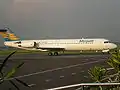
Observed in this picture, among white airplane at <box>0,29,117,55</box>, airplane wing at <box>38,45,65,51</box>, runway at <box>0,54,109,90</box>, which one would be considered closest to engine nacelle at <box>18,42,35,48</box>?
white airplane at <box>0,29,117,55</box>

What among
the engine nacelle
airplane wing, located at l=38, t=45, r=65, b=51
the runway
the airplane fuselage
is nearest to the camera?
the runway

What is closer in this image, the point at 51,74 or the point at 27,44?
the point at 51,74

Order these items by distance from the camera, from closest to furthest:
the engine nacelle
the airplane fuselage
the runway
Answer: the runway → the airplane fuselage → the engine nacelle

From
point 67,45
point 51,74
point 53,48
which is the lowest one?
point 53,48

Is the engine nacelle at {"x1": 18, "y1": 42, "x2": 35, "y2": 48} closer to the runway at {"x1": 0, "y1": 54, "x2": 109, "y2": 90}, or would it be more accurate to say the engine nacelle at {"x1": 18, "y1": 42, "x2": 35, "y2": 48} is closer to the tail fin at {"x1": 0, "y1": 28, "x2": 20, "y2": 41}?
the tail fin at {"x1": 0, "y1": 28, "x2": 20, "y2": 41}

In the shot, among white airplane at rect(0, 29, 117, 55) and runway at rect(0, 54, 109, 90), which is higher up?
runway at rect(0, 54, 109, 90)

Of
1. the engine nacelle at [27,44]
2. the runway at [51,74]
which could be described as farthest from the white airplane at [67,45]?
the runway at [51,74]

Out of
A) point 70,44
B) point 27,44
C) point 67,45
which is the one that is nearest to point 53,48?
point 67,45

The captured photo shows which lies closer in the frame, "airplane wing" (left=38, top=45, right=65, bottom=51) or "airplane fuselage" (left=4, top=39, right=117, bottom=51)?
"airplane fuselage" (left=4, top=39, right=117, bottom=51)

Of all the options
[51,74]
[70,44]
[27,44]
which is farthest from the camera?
[27,44]

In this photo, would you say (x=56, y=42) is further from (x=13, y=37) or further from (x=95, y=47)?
(x=13, y=37)

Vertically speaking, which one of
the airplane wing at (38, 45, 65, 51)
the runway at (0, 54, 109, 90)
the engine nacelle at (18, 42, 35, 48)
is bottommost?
the airplane wing at (38, 45, 65, 51)

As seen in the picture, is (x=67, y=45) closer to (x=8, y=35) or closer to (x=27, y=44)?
(x=27, y=44)

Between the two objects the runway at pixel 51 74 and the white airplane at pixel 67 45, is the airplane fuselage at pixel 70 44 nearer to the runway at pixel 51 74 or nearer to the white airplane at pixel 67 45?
the white airplane at pixel 67 45
